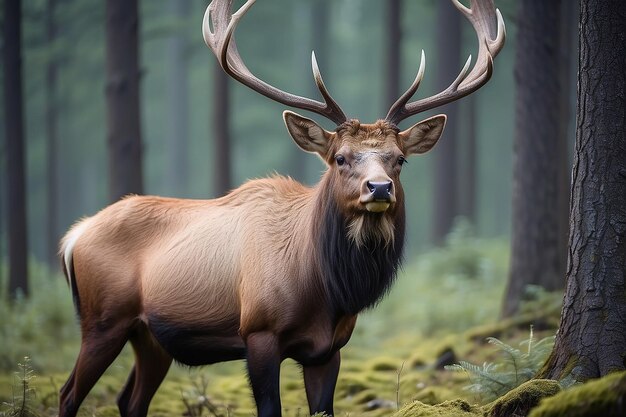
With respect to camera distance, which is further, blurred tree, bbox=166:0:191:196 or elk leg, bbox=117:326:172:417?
blurred tree, bbox=166:0:191:196

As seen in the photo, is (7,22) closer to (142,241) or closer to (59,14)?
(142,241)

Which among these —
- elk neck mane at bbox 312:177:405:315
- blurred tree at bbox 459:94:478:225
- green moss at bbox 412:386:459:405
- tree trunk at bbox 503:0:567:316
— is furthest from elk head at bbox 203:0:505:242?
blurred tree at bbox 459:94:478:225

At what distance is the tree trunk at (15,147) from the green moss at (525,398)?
1080 centimetres

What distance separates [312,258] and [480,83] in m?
2.06

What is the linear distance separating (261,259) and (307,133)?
3.71ft

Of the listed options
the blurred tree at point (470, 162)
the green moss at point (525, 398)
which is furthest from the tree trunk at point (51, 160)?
the green moss at point (525, 398)

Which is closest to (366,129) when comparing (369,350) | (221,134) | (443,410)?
(443,410)

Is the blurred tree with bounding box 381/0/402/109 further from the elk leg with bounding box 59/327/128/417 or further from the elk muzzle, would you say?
the elk muzzle

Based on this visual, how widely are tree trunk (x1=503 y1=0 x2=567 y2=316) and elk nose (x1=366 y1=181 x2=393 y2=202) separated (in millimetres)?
4727

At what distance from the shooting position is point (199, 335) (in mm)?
6488

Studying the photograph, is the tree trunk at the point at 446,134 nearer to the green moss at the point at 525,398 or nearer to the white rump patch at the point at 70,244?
the white rump patch at the point at 70,244

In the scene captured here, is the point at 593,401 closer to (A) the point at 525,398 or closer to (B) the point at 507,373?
(A) the point at 525,398

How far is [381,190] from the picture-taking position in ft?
18.1

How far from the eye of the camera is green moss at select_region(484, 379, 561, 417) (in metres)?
4.87
